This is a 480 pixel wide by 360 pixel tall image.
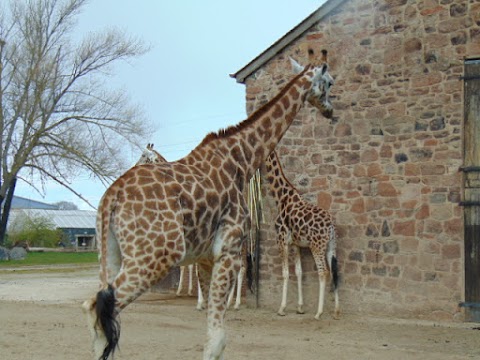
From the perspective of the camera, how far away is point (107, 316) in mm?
4766

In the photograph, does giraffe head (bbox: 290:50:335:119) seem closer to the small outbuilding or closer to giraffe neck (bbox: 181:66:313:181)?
giraffe neck (bbox: 181:66:313:181)

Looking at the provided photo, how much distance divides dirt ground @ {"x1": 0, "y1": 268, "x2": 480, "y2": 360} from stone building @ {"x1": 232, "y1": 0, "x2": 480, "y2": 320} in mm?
536

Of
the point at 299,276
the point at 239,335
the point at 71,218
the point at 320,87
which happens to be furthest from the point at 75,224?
the point at 320,87

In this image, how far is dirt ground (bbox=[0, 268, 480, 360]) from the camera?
7113 mm

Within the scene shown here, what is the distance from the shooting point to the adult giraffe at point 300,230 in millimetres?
10289

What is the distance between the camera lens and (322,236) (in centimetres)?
1028

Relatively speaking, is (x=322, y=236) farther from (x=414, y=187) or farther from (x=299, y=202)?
(x=414, y=187)

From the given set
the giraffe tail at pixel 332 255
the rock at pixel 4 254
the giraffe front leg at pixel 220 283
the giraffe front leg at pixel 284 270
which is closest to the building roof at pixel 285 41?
the giraffe front leg at pixel 284 270

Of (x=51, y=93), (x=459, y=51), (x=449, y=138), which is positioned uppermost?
(x=51, y=93)

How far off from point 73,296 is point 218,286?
27.4 ft

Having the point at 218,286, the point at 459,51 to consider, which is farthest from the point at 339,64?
the point at 218,286

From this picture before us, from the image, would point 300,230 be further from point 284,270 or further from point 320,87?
point 320,87

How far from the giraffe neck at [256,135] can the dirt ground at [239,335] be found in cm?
215

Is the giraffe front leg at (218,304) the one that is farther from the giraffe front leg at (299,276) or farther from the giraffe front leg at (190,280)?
the giraffe front leg at (190,280)
